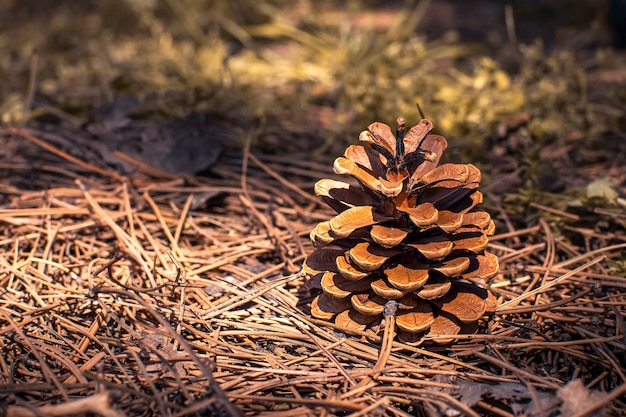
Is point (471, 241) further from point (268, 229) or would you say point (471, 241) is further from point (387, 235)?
point (268, 229)

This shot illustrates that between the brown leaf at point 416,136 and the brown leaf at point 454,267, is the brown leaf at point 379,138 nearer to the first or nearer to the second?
the brown leaf at point 416,136

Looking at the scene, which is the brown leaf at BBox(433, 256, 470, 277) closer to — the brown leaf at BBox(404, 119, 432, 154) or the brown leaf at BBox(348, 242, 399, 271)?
the brown leaf at BBox(348, 242, 399, 271)

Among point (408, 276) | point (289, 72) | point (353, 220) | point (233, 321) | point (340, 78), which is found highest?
point (289, 72)

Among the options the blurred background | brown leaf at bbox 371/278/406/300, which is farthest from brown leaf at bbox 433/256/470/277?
the blurred background

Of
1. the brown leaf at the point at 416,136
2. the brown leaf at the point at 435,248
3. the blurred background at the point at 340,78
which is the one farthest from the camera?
the blurred background at the point at 340,78

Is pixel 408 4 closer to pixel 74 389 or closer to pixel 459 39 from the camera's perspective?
pixel 459 39

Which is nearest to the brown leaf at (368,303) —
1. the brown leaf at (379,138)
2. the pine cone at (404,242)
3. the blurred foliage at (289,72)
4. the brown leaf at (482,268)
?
the pine cone at (404,242)

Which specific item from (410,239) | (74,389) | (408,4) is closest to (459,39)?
(408,4)

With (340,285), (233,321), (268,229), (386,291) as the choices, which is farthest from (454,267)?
(268,229)
